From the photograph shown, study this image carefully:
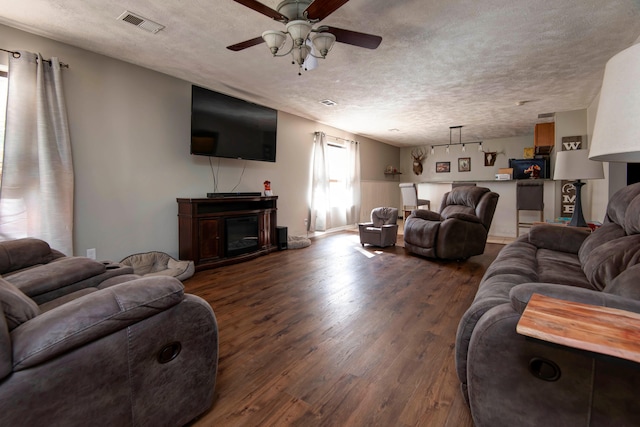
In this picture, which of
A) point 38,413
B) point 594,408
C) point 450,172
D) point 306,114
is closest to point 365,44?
point 594,408

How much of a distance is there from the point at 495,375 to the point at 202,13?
2.88 m

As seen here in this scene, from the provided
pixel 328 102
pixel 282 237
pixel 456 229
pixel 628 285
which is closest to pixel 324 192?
pixel 282 237

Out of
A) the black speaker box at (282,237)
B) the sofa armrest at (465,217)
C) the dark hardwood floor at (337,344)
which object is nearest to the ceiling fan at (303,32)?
the dark hardwood floor at (337,344)

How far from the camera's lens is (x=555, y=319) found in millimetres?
759

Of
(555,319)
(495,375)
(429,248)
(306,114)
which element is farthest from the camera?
(306,114)

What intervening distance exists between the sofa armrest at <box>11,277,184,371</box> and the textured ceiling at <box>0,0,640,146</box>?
2.09 metres

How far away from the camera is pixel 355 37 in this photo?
82.2 inches

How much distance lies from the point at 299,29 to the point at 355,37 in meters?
0.40

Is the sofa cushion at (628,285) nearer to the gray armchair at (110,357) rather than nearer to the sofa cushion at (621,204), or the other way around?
the sofa cushion at (621,204)

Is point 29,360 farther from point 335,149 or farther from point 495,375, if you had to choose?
point 335,149

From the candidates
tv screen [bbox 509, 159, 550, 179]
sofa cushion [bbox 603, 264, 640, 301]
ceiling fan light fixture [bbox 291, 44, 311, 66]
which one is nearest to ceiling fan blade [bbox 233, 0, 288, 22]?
ceiling fan light fixture [bbox 291, 44, 311, 66]

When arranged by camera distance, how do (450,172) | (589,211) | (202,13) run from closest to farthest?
(202,13) → (589,211) → (450,172)

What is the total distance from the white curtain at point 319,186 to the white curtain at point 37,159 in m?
3.76

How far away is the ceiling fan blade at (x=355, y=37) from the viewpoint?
6.66ft
